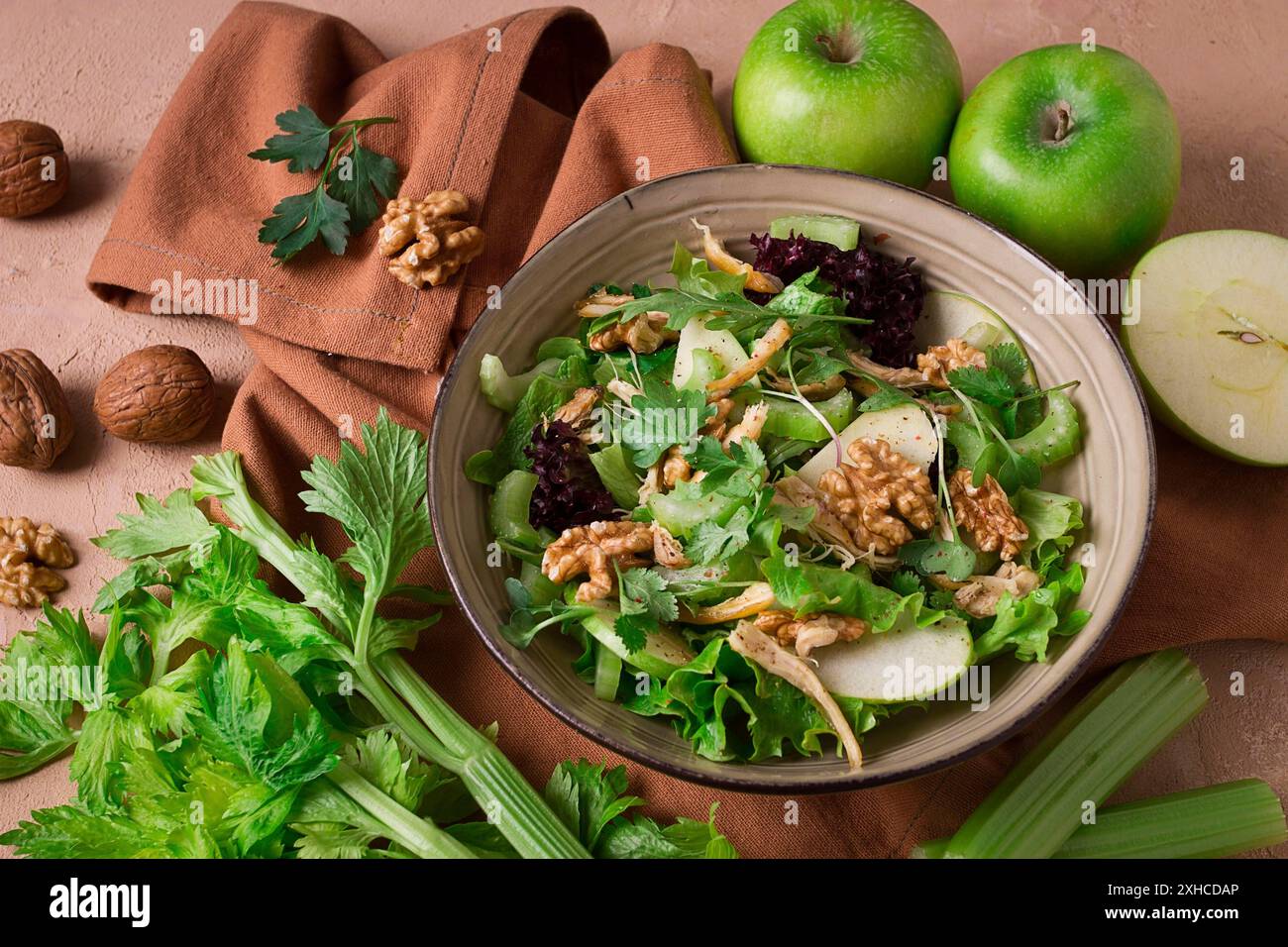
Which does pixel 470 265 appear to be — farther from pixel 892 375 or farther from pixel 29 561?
pixel 29 561

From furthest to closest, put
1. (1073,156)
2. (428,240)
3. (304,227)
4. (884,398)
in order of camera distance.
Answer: (304,227)
(428,240)
(1073,156)
(884,398)

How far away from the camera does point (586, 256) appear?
2508 mm

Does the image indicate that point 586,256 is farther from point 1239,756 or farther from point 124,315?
point 1239,756

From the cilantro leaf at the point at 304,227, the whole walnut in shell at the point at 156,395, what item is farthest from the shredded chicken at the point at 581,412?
the whole walnut in shell at the point at 156,395

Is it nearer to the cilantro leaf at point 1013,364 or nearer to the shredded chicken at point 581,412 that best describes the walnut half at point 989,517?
the cilantro leaf at point 1013,364

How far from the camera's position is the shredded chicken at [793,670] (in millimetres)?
2051

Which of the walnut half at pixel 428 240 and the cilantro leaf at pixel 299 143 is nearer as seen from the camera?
the walnut half at pixel 428 240

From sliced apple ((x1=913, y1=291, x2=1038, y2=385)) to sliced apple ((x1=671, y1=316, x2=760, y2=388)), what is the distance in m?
0.46

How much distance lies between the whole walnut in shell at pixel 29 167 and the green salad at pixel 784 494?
1.58 meters

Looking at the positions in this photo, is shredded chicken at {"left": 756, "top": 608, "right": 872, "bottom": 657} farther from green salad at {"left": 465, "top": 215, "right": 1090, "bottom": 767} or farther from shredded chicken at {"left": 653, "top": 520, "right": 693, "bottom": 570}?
shredded chicken at {"left": 653, "top": 520, "right": 693, "bottom": 570}

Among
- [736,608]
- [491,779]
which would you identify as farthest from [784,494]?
[491,779]

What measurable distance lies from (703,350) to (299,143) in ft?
4.22

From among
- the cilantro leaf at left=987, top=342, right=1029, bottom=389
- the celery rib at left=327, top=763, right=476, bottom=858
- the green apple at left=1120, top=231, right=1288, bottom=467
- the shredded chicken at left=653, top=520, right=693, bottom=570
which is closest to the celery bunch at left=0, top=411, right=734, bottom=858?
the celery rib at left=327, top=763, right=476, bottom=858

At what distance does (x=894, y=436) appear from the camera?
2.29 meters
